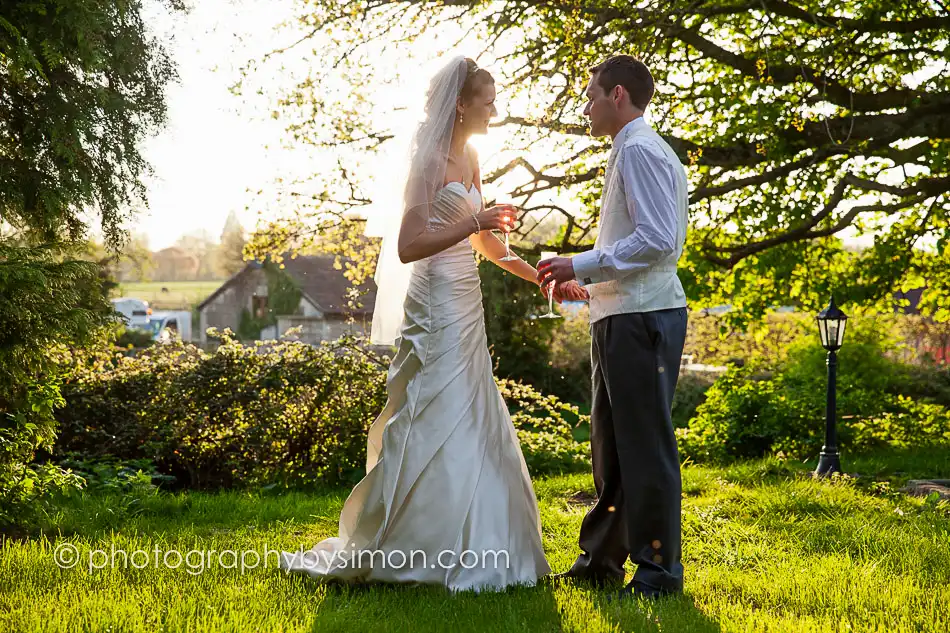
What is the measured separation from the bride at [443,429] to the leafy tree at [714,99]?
3366 mm

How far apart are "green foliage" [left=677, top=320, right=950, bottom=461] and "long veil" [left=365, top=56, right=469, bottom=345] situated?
5937mm

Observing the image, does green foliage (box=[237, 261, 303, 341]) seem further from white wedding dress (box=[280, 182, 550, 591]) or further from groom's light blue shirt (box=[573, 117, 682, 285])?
groom's light blue shirt (box=[573, 117, 682, 285])

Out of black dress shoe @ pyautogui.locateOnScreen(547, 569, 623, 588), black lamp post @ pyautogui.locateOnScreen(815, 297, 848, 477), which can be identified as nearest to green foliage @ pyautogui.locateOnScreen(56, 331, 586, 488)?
black dress shoe @ pyautogui.locateOnScreen(547, 569, 623, 588)

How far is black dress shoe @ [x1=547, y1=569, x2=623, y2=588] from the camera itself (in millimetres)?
3654

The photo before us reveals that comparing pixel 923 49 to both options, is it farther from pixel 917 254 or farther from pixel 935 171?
pixel 917 254

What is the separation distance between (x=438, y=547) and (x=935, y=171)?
7.46 meters

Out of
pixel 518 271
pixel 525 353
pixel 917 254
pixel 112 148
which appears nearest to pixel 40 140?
pixel 112 148

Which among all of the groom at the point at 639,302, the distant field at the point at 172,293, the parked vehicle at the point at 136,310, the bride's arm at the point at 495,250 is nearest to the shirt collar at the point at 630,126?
the groom at the point at 639,302

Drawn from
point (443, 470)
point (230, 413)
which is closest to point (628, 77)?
point (443, 470)

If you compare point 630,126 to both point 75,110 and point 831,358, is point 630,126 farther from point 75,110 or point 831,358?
→ point 831,358

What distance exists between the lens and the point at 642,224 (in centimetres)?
334

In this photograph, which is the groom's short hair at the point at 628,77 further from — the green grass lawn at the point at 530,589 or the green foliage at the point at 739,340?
the green foliage at the point at 739,340

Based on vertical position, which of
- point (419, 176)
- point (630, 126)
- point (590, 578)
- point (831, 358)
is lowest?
point (590, 578)

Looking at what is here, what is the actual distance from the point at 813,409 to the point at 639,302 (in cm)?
713
